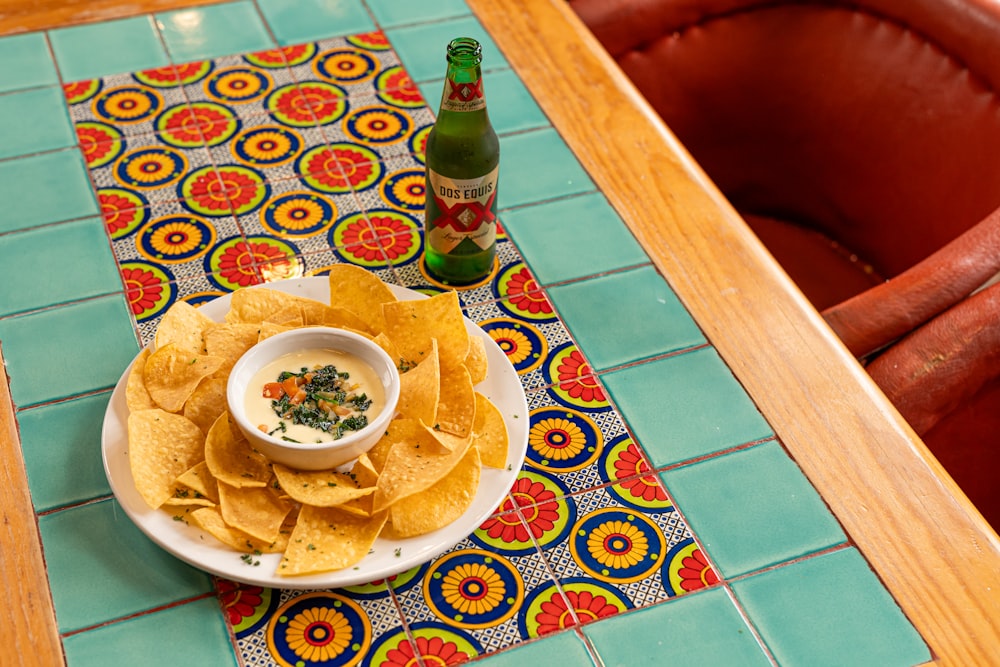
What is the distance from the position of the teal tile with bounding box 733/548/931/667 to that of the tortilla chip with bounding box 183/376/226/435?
25.0 inches

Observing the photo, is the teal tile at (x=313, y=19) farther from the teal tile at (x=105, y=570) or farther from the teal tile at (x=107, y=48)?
the teal tile at (x=105, y=570)

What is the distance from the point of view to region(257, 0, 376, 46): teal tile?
2.01m

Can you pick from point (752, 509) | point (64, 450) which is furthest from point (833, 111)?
point (64, 450)

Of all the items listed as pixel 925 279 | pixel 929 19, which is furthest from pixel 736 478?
pixel 929 19

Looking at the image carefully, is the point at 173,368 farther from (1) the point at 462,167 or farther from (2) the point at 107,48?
(2) the point at 107,48

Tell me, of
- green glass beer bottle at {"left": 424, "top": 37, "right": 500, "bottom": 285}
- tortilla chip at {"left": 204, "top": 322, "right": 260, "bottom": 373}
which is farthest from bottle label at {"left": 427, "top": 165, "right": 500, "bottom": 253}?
tortilla chip at {"left": 204, "top": 322, "right": 260, "bottom": 373}

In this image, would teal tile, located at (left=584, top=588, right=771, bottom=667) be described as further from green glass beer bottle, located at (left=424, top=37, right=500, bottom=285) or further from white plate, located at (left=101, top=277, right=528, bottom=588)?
green glass beer bottle, located at (left=424, top=37, right=500, bottom=285)

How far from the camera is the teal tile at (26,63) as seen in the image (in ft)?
6.10

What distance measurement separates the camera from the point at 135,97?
1.83 metres

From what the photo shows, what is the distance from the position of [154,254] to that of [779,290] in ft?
3.13

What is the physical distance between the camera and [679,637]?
3.62 ft

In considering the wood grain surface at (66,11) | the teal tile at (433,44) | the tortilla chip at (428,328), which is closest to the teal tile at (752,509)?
the tortilla chip at (428,328)

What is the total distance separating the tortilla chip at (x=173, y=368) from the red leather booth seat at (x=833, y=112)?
4.30ft

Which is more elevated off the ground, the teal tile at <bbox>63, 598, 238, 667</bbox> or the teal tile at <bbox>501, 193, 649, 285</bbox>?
the teal tile at <bbox>501, 193, 649, 285</bbox>
